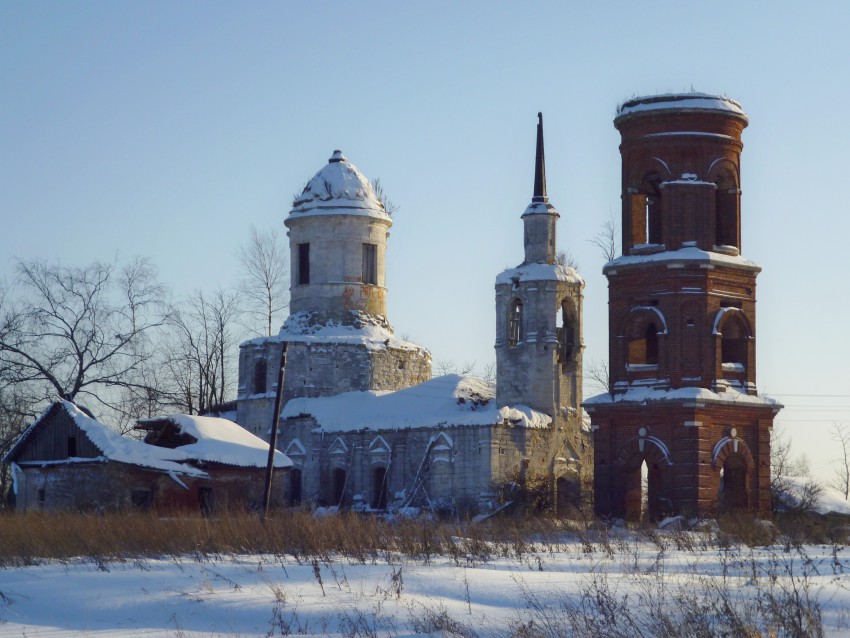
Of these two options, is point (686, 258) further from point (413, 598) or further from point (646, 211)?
point (413, 598)

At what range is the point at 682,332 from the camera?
99.8 ft

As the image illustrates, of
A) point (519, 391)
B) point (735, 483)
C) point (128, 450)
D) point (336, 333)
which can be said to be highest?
point (336, 333)

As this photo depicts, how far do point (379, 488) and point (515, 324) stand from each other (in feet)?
19.4

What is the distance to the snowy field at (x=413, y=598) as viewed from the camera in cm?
1198

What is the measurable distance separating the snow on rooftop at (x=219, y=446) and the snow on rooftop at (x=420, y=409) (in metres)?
4.03

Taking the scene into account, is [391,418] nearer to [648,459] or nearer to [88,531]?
[648,459]

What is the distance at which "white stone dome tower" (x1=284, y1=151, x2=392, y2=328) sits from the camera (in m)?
42.7

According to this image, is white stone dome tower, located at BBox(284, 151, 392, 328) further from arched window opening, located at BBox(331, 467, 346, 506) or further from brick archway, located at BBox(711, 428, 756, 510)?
brick archway, located at BBox(711, 428, 756, 510)

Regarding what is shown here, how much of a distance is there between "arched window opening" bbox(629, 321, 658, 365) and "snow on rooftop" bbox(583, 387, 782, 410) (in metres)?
0.99

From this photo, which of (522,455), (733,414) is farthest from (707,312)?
(522,455)

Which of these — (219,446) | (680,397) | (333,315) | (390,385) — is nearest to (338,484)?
(390,385)

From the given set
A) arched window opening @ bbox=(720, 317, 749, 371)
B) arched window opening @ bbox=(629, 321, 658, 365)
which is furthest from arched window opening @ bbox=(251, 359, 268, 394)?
arched window opening @ bbox=(720, 317, 749, 371)

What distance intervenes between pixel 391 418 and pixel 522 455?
4292 mm

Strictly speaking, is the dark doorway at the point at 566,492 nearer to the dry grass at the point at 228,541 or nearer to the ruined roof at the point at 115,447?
the ruined roof at the point at 115,447
